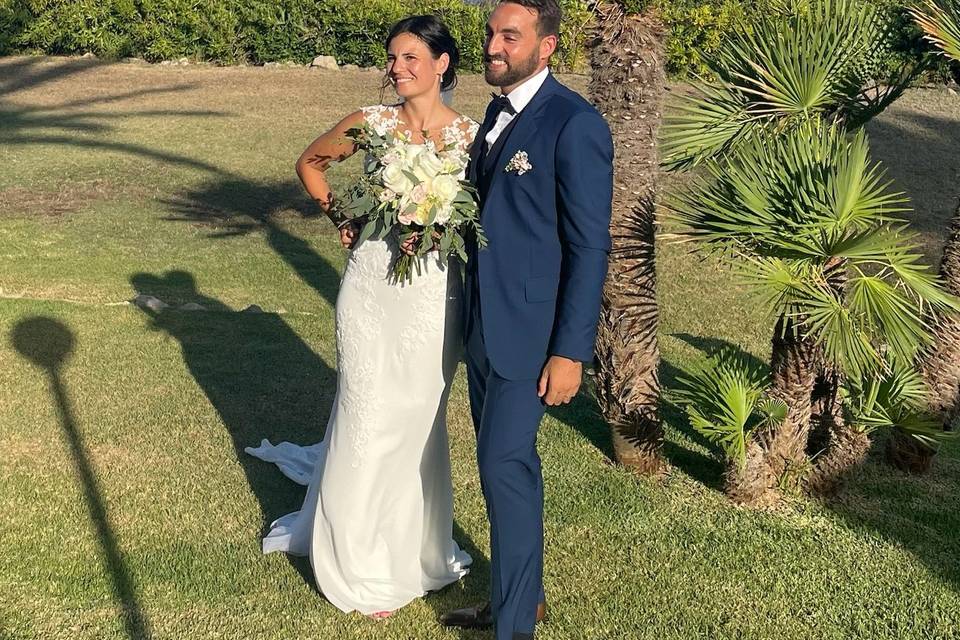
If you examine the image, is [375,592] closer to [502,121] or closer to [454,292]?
[454,292]

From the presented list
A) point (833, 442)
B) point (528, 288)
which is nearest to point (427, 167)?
point (528, 288)

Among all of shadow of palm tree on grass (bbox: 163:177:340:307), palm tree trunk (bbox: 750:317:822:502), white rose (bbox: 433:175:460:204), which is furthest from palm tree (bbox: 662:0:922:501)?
shadow of palm tree on grass (bbox: 163:177:340:307)

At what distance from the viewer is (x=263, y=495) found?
572 centimetres

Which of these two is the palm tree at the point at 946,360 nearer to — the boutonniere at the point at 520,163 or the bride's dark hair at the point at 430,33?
the bride's dark hair at the point at 430,33

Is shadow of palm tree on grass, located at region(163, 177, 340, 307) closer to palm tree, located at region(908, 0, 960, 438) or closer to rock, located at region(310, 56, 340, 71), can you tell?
palm tree, located at region(908, 0, 960, 438)

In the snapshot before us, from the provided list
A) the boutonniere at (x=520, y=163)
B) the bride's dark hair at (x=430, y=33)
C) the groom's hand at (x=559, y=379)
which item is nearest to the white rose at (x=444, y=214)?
the boutonniere at (x=520, y=163)

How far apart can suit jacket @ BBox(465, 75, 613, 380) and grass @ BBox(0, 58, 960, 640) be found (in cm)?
138

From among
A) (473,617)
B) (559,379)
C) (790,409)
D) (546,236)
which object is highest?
(546,236)

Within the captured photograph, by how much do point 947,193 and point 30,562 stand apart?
1490 cm

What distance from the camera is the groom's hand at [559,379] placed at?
12.5ft

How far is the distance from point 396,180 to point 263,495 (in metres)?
2.36

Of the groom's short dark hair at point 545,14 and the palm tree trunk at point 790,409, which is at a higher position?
the groom's short dark hair at point 545,14

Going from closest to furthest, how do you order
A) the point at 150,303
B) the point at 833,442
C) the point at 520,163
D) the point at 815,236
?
1. the point at 520,163
2. the point at 815,236
3. the point at 833,442
4. the point at 150,303

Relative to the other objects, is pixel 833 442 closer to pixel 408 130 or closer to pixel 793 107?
pixel 793 107
